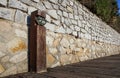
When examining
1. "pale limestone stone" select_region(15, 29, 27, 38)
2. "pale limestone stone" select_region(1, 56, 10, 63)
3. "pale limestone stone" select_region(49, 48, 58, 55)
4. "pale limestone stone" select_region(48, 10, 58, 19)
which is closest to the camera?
"pale limestone stone" select_region(1, 56, 10, 63)

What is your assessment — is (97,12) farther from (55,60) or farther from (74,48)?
(55,60)

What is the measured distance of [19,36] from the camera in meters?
2.42

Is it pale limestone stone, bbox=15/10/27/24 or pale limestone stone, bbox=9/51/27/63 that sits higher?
pale limestone stone, bbox=15/10/27/24

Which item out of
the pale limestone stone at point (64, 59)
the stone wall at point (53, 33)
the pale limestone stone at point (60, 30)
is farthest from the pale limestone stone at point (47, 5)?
the pale limestone stone at point (64, 59)

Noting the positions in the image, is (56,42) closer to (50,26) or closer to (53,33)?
(53,33)

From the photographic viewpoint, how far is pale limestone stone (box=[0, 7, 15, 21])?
7.15 ft

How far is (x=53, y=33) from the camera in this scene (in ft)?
10.5

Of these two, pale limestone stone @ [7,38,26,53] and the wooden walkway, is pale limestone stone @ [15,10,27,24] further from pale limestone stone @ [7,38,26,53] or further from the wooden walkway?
the wooden walkway

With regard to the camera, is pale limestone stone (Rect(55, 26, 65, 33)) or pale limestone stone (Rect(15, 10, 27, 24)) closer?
pale limestone stone (Rect(15, 10, 27, 24))

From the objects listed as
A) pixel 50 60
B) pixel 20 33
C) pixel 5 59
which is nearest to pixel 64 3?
pixel 50 60

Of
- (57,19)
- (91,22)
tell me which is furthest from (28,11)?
(91,22)

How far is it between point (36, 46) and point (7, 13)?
640 millimetres

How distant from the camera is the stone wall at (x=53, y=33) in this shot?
7.32 feet

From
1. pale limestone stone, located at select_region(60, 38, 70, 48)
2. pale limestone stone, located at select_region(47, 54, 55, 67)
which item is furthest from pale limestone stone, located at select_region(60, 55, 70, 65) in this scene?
pale limestone stone, located at select_region(47, 54, 55, 67)
